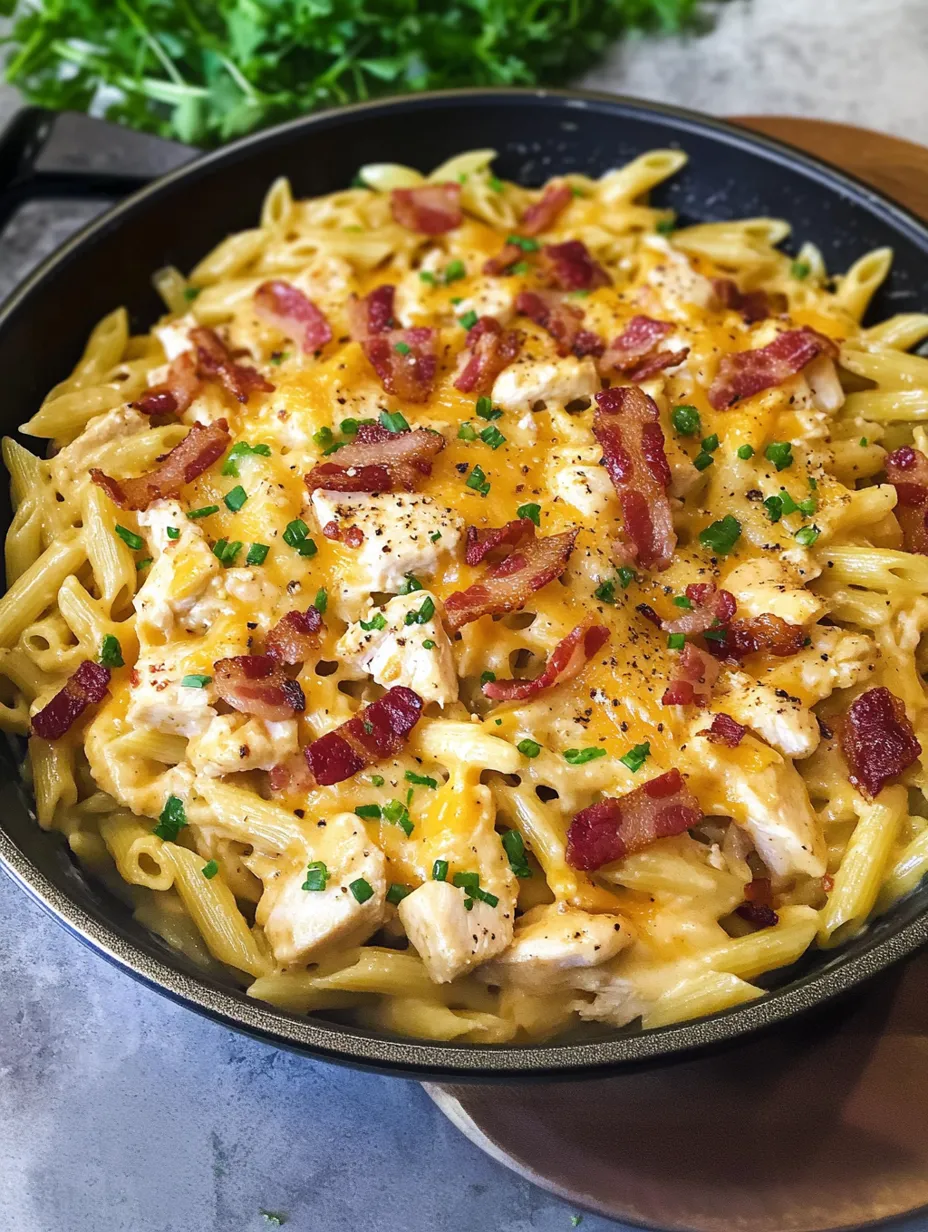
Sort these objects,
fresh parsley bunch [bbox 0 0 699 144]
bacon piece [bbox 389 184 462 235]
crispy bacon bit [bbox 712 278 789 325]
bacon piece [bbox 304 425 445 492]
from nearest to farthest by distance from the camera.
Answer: bacon piece [bbox 304 425 445 492], crispy bacon bit [bbox 712 278 789 325], bacon piece [bbox 389 184 462 235], fresh parsley bunch [bbox 0 0 699 144]

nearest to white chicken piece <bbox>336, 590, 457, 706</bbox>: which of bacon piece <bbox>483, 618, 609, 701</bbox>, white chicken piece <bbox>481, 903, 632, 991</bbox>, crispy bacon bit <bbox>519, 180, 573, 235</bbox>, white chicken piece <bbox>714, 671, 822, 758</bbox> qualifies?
bacon piece <bbox>483, 618, 609, 701</bbox>

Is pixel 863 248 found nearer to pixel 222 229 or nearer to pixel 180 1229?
pixel 222 229

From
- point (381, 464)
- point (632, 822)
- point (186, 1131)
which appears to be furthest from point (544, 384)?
point (186, 1131)

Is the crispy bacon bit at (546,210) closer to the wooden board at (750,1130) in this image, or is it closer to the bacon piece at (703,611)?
the bacon piece at (703,611)

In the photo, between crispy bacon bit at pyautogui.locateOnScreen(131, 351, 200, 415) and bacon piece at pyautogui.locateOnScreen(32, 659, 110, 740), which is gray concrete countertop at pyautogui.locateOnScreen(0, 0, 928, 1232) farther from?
crispy bacon bit at pyautogui.locateOnScreen(131, 351, 200, 415)

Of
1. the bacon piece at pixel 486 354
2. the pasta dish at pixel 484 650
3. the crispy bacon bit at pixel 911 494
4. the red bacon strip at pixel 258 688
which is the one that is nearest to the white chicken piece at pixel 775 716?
the pasta dish at pixel 484 650
